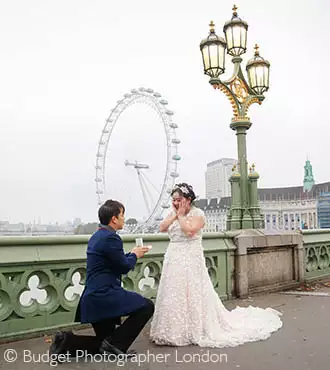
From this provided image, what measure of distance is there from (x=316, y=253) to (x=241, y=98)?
11.9ft

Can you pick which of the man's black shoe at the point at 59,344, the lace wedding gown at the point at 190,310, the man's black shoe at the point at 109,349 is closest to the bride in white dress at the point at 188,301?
the lace wedding gown at the point at 190,310

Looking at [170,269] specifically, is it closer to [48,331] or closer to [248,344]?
[248,344]

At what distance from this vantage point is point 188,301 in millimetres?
4387

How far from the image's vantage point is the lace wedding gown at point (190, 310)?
424 centimetres

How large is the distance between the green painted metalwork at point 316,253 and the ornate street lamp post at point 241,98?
1641 millimetres

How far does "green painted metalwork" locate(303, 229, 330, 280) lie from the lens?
8617 mm

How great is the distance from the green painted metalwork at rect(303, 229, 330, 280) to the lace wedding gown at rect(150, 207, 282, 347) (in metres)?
4.14

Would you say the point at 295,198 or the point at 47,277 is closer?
the point at 47,277

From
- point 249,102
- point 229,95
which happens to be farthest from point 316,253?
point 229,95

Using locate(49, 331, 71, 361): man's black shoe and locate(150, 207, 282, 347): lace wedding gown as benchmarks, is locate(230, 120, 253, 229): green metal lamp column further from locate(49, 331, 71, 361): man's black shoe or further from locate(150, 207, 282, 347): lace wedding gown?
locate(49, 331, 71, 361): man's black shoe

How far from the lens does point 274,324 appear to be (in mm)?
4852

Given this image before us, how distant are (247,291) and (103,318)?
3.73 m

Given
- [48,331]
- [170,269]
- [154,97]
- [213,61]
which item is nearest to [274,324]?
[170,269]

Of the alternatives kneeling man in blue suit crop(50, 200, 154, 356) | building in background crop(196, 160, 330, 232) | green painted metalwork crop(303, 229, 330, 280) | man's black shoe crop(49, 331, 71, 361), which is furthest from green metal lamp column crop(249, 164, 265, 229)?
building in background crop(196, 160, 330, 232)
